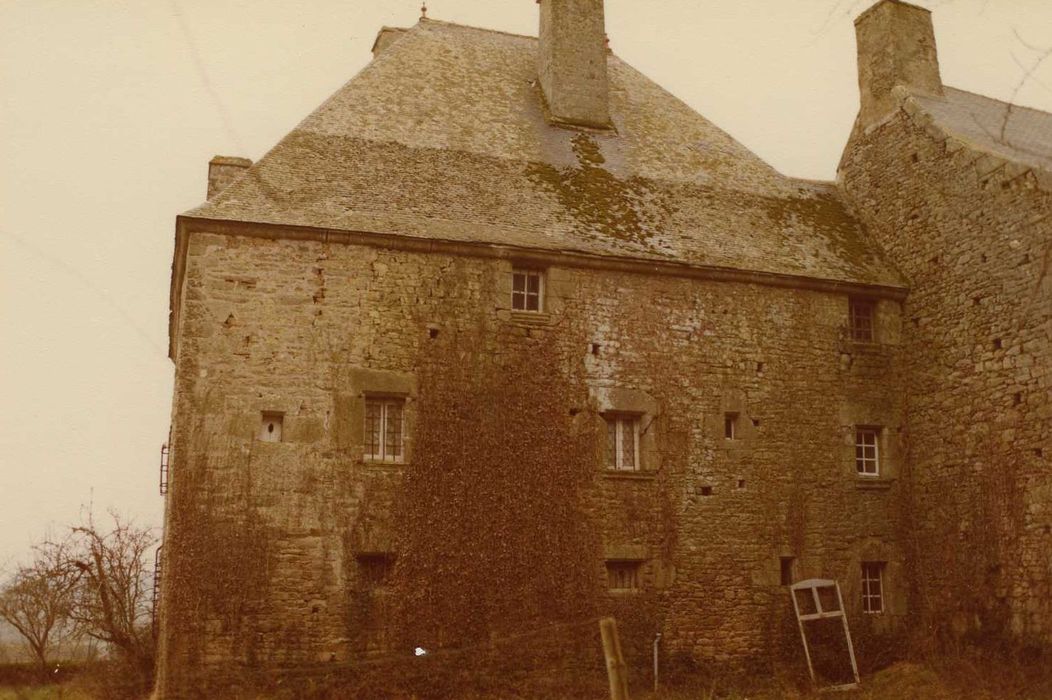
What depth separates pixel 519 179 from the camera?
1855cm

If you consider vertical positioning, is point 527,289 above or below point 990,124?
below

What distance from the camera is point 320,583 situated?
14.9m

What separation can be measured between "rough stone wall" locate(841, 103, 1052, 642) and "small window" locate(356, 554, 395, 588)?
346 inches

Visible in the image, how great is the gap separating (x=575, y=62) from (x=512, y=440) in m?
8.85

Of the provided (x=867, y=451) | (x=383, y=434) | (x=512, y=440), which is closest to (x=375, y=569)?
(x=383, y=434)

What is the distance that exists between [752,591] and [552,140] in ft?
29.5

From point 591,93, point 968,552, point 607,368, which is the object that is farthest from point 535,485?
point 591,93

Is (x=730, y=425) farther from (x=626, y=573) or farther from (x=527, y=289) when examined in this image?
(x=527, y=289)

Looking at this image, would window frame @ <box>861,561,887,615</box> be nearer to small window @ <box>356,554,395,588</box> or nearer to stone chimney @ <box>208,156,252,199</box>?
small window @ <box>356,554,395,588</box>

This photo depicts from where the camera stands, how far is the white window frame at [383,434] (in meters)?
15.7

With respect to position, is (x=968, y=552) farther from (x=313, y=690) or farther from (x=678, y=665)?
(x=313, y=690)

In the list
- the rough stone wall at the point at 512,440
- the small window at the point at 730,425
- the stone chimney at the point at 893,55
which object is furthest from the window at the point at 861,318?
the stone chimney at the point at 893,55

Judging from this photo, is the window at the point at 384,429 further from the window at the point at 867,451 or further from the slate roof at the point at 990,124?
the slate roof at the point at 990,124

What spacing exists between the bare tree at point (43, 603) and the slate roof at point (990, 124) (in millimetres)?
20878
